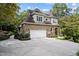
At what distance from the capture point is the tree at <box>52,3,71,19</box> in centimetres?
305

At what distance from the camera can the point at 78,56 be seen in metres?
3.01

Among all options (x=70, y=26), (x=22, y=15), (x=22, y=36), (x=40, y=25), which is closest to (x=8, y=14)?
(x=22, y=15)

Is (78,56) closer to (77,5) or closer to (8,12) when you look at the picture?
(77,5)

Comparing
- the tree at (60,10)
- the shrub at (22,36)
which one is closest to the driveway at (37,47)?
the shrub at (22,36)

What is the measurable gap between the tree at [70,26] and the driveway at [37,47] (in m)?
0.10

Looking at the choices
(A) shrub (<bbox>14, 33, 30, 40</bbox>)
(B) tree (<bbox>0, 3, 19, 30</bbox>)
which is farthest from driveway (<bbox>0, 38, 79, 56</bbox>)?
(B) tree (<bbox>0, 3, 19, 30</bbox>)

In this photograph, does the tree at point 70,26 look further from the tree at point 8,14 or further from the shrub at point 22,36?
the tree at point 8,14

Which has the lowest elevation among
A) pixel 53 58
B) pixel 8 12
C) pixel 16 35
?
pixel 53 58

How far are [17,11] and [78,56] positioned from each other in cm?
97

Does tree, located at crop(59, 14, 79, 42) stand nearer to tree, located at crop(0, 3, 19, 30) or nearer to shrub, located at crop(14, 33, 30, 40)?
shrub, located at crop(14, 33, 30, 40)

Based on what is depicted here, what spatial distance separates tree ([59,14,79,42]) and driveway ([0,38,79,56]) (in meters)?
0.10

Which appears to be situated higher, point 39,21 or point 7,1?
point 7,1

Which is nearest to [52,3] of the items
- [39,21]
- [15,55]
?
[39,21]

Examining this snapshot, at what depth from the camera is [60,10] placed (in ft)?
10.3
